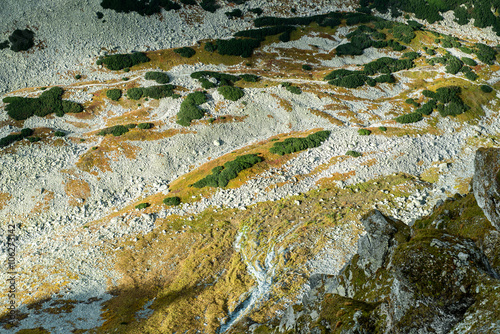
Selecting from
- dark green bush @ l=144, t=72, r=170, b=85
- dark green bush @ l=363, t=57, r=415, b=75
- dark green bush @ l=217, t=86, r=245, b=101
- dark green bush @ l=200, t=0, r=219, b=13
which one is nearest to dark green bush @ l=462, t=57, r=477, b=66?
dark green bush @ l=363, t=57, r=415, b=75

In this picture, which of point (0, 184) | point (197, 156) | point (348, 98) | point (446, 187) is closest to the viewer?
point (446, 187)

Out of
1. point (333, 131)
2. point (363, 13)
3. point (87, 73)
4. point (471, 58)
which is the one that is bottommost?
point (333, 131)

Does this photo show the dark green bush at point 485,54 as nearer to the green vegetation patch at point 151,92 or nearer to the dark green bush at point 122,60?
the green vegetation patch at point 151,92

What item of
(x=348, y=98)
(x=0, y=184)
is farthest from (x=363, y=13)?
(x=0, y=184)

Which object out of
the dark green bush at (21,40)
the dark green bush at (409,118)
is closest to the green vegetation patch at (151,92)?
the dark green bush at (21,40)

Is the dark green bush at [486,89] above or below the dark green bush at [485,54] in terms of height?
below

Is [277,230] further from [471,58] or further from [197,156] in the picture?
[471,58]

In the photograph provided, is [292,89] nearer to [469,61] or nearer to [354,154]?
[354,154]
